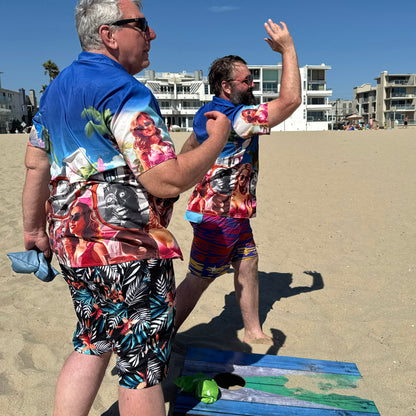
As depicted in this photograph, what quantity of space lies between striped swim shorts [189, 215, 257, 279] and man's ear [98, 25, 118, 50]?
147cm

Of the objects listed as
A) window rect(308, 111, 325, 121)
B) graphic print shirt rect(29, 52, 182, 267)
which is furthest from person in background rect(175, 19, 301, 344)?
window rect(308, 111, 325, 121)

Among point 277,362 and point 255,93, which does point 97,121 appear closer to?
point 277,362

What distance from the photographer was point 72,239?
5.21ft

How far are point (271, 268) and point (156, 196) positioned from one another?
403 centimetres

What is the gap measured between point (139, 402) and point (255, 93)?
74.9m

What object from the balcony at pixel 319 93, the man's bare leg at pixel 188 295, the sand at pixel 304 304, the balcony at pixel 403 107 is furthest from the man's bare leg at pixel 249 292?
the balcony at pixel 403 107

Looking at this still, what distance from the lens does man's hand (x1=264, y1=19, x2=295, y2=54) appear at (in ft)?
7.39

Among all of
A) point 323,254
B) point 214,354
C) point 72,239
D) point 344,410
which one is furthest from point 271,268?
point 72,239

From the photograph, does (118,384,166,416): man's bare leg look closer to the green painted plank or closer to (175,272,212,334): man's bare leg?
the green painted plank

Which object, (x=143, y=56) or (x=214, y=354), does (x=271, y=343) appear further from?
(x=143, y=56)

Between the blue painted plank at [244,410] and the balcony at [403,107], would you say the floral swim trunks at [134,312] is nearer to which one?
the blue painted plank at [244,410]

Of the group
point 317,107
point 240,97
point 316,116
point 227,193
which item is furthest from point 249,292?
point 316,116

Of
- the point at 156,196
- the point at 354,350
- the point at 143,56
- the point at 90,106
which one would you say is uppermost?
the point at 143,56

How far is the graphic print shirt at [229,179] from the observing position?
2.77 meters
